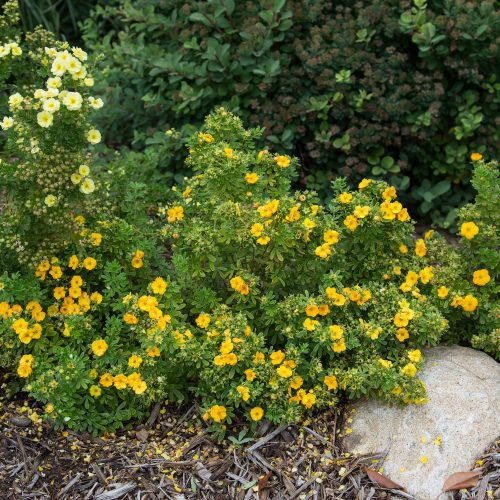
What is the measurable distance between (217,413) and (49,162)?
1294mm

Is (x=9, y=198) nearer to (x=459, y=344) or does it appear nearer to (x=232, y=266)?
(x=232, y=266)

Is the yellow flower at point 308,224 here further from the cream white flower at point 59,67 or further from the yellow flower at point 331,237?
the cream white flower at point 59,67

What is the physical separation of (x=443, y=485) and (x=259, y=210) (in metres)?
1.35

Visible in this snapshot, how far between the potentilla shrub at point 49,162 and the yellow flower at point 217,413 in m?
1.01

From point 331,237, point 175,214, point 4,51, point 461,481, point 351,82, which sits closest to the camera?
point 461,481

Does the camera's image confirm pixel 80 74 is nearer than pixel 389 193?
Yes

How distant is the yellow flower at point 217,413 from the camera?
2.89 meters

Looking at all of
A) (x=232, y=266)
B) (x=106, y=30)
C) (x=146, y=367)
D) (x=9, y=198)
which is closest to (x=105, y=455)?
(x=146, y=367)

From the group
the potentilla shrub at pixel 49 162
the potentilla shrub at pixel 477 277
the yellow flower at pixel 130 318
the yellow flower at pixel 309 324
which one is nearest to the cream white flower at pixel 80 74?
the potentilla shrub at pixel 49 162

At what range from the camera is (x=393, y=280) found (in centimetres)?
342

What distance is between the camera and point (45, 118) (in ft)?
9.62

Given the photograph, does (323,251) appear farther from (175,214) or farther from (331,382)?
(175,214)

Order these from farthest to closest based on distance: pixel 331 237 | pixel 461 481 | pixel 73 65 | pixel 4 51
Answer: pixel 4 51 → pixel 331 237 → pixel 73 65 → pixel 461 481

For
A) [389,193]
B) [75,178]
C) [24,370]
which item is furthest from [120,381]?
[389,193]
